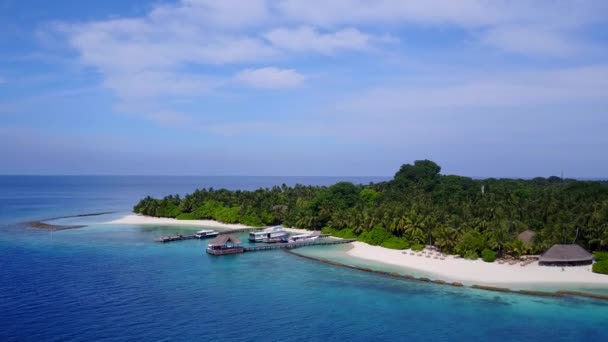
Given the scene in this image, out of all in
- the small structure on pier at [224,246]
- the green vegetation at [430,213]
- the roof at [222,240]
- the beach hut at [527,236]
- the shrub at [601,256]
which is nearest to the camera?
the shrub at [601,256]

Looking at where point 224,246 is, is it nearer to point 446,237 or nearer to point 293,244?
point 293,244

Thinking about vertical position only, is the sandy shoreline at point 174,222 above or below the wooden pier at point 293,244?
above

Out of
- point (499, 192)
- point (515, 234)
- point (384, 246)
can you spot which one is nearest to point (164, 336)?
point (384, 246)

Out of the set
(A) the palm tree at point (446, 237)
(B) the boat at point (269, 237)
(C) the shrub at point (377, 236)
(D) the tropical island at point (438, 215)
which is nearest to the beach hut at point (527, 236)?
(D) the tropical island at point (438, 215)

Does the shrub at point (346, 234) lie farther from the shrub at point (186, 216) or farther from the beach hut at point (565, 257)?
the shrub at point (186, 216)

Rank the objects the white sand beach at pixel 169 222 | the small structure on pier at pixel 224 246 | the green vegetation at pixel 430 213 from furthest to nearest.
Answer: the white sand beach at pixel 169 222
the small structure on pier at pixel 224 246
the green vegetation at pixel 430 213

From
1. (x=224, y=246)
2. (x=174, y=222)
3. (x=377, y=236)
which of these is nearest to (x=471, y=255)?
(x=377, y=236)

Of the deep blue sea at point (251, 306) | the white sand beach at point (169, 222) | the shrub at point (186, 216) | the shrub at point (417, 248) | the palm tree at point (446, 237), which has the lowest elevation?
the deep blue sea at point (251, 306)
